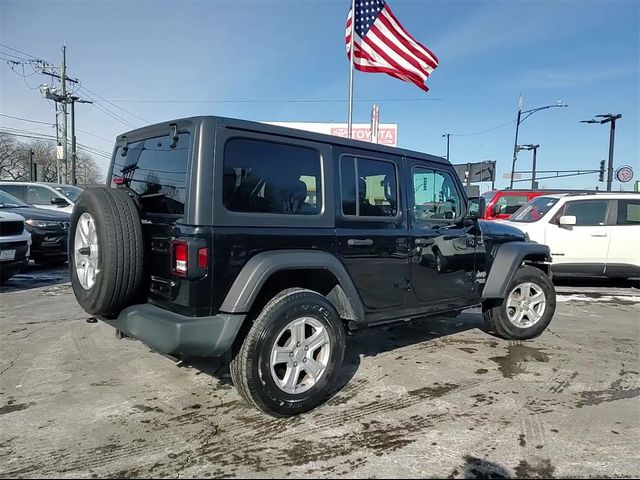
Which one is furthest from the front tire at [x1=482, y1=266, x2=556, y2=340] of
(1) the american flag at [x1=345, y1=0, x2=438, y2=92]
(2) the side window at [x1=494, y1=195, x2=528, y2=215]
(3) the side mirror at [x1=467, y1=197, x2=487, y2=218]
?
(2) the side window at [x1=494, y1=195, x2=528, y2=215]

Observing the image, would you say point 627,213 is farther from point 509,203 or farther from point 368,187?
point 368,187

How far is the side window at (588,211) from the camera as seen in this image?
861 cm

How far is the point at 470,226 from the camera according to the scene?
4.66 m

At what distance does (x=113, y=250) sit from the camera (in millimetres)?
2977

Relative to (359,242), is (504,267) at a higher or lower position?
lower

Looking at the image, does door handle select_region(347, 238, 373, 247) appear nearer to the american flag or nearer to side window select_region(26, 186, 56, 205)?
the american flag

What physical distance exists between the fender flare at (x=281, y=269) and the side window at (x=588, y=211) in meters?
6.80

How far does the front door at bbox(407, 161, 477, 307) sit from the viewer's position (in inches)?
163

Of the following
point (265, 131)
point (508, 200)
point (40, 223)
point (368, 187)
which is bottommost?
point (40, 223)

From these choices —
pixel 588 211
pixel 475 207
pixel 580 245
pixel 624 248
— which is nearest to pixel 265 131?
pixel 475 207

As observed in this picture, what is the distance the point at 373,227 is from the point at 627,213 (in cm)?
722

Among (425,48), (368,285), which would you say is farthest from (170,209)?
(425,48)

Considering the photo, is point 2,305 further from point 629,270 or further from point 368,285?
point 629,270

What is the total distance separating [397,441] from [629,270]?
25.5ft
